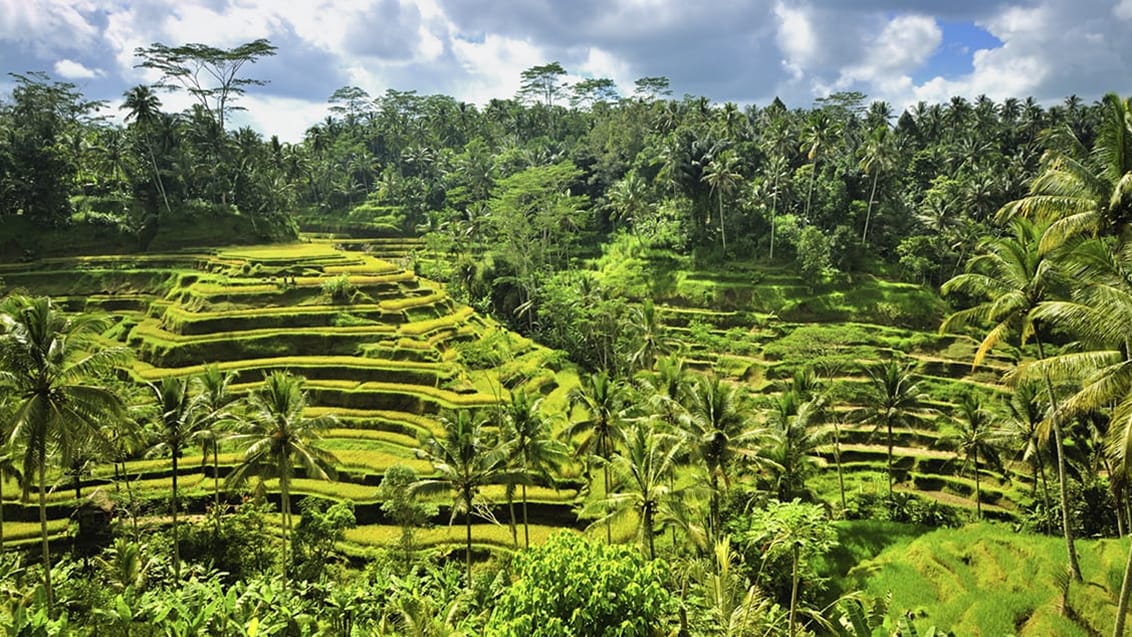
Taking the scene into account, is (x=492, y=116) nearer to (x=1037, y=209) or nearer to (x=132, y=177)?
(x=132, y=177)

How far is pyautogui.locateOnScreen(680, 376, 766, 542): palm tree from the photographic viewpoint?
78.3ft

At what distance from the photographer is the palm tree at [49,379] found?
16.7m

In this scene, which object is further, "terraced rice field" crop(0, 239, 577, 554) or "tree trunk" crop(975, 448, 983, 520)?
"terraced rice field" crop(0, 239, 577, 554)

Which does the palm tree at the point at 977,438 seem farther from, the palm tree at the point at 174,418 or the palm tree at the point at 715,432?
the palm tree at the point at 174,418

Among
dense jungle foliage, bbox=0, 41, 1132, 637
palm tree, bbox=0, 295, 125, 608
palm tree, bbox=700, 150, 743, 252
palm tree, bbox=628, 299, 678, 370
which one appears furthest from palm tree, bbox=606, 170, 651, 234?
palm tree, bbox=0, 295, 125, 608

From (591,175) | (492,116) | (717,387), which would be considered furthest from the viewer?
(492,116)

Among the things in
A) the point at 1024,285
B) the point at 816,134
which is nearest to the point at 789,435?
the point at 1024,285

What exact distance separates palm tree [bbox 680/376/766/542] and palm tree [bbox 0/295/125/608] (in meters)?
19.9

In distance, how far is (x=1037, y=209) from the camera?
17250 millimetres

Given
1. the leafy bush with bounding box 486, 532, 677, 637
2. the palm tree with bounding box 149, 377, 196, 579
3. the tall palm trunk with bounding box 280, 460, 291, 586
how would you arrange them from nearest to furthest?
the leafy bush with bounding box 486, 532, 677, 637, the tall palm trunk with bounding box 280, 460, 291, 586, the palm tree with bounding box 149, 377, 196, 579

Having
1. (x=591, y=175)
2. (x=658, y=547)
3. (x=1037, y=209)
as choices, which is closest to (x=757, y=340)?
(x=658, y=547)

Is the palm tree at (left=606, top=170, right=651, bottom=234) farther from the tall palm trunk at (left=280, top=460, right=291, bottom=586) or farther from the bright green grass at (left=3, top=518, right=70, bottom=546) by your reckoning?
the bright green grass at (left=3, top=518, right=70, bottom=546)

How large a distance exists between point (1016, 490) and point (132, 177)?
3415 inches

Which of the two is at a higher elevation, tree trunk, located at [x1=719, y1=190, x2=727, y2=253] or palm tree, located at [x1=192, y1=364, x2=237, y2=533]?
tree trunk, located at [x1=719, y1=190, x2=727, y2=253]
